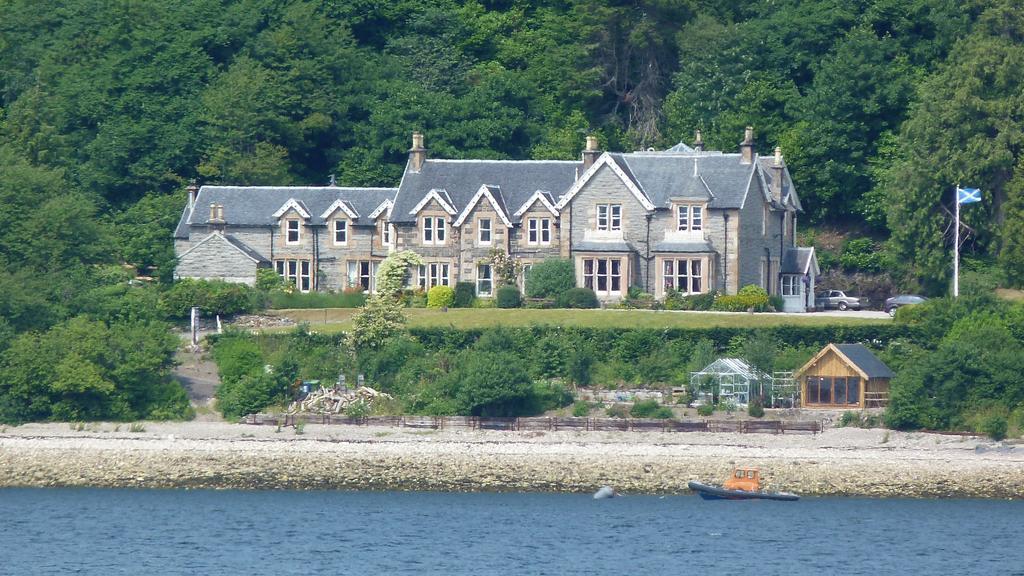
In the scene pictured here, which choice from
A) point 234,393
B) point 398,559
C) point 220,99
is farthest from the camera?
point 220,99

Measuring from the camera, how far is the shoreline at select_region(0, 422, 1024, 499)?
6300 centimetres

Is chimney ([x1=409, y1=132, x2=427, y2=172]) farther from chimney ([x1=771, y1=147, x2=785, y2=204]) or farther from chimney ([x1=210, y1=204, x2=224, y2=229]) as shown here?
chimney ([x1=771, y1=147, x2=785, y2=204])

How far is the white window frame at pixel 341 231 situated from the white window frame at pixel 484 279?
5997 mm

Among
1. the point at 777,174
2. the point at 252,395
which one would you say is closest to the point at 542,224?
the point at 777,174

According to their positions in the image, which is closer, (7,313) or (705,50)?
(7,313)

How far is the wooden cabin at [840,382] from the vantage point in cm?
6938

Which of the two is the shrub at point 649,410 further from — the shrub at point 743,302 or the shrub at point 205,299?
the shrub at point 205,299

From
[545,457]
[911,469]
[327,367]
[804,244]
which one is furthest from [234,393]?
[804,244]

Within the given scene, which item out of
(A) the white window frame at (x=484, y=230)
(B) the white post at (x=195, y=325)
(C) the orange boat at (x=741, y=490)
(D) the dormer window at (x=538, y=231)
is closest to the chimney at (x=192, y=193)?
(A) the white window frame at (x=484, y=230)

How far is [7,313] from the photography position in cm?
7181

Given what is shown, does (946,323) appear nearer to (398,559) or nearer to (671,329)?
(671,329)

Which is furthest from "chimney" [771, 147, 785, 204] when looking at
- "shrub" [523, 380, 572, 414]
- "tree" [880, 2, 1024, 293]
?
"shrub" [523, 380, 572, 414]

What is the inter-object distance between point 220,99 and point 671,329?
94.6 feet

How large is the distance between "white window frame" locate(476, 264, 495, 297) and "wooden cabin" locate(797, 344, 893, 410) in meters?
17.8
